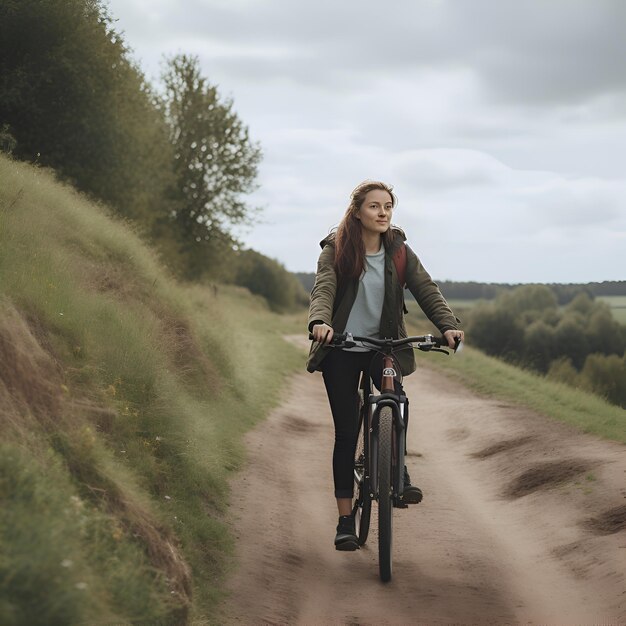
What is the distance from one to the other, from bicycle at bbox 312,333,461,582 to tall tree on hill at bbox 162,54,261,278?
1327 inches

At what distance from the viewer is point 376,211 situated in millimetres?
7293

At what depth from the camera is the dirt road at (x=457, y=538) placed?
260 inches

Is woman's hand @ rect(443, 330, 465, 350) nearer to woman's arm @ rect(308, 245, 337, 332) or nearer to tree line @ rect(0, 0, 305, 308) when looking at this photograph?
woman's arm @ rect(308, 245, 337, 332)

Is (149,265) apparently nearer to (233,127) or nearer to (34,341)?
(34,341)

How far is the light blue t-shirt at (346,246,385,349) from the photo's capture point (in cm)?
726

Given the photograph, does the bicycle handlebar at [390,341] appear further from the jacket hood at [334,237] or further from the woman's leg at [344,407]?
the jacket hood at [334,237]

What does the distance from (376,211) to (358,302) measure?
2.25 feet

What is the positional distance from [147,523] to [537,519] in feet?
14.6

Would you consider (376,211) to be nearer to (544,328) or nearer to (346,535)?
(346,535)

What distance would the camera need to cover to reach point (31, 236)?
10867 millimetres

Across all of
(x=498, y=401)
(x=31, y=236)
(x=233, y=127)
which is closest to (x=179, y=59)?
(x=233, y=127)

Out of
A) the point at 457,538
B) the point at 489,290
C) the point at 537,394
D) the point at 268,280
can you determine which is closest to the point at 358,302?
the point at 457,538

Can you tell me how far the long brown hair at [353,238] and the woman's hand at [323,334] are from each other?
2.03 ft

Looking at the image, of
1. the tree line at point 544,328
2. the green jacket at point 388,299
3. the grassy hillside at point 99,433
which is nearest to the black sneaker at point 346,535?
the grassy hillside at point 99,433
